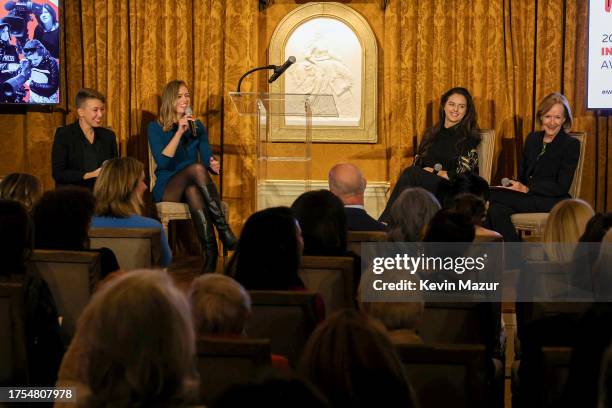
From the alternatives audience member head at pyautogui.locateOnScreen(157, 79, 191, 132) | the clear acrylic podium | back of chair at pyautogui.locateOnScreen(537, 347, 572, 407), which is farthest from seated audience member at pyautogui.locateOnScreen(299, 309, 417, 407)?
audience member head at pyautogui.locateOnScreen(157, 79, 191, 132)

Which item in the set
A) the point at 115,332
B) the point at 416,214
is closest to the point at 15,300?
the point at 115,332

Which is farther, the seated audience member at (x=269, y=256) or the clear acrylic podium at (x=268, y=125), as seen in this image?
the clear acrylic podium at (x=268, y=125)

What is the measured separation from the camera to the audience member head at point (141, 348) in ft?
5.12

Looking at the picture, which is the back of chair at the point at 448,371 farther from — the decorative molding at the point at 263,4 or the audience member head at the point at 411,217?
the decorative molding at the point at 263,4

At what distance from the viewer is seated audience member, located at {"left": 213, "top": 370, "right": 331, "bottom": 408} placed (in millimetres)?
1221

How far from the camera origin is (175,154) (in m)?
6.20

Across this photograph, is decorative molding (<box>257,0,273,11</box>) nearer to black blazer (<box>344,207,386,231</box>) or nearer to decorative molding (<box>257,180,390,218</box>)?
decorative molding (<box>257,180,390,218</box>)

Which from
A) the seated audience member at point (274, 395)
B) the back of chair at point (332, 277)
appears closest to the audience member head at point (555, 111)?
the back of chair at point (332, 277)

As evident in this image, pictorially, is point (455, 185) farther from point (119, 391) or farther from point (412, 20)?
point (119, 391)

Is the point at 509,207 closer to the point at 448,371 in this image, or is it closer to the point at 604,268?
the point at 604,268

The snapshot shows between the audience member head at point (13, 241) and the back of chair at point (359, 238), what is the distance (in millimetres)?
1363

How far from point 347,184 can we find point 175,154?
236 cm

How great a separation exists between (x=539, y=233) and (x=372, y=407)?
4.30 metres

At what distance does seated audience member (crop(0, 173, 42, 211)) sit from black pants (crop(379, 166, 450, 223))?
271cm
